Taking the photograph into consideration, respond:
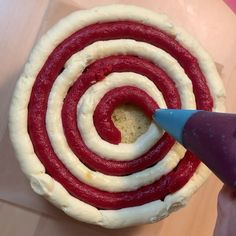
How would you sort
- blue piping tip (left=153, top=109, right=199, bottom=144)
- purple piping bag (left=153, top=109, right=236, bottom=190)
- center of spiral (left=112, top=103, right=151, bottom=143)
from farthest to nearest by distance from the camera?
center of spiral (left=112, top=103, right=151, bottom=143) < blue piping tip (left=153, top=109, right=199, bottom=144) < purple piping bag (left=153, top=109, right=236, bottom=190)

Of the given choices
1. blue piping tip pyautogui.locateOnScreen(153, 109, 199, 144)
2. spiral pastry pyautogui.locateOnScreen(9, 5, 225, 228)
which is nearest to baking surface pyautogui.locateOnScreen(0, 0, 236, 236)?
spiral pastry pyautogui.locateOnScreen(9, 5, 225, 228)

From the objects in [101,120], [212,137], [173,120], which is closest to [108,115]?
[101,120]

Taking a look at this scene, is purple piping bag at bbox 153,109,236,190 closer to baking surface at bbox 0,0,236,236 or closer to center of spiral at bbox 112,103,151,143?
center of spiral at bbox 112,103,151,143

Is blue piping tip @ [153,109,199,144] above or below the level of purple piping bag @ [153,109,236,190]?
above

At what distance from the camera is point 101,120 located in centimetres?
84

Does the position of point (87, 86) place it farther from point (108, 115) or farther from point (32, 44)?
point (32, 44)

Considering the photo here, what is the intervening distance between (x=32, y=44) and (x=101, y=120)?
237 mm

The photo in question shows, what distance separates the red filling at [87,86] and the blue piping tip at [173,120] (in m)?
0.05

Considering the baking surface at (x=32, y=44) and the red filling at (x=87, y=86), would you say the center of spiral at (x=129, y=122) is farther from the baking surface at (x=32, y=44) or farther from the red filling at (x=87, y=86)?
the baking surface at (x=32, y=44)

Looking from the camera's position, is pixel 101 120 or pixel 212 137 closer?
pixel 212 137

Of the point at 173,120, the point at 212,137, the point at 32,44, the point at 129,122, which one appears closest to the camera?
the point at 212,137

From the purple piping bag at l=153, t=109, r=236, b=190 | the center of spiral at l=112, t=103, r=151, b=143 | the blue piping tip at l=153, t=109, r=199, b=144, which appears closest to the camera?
the purple piping bag at l=153, t=109, r=236, b=190

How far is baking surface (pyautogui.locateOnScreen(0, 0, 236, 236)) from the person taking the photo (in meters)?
0.92

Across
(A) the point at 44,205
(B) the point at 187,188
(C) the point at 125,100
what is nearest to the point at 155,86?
(C) the point at 125,100
